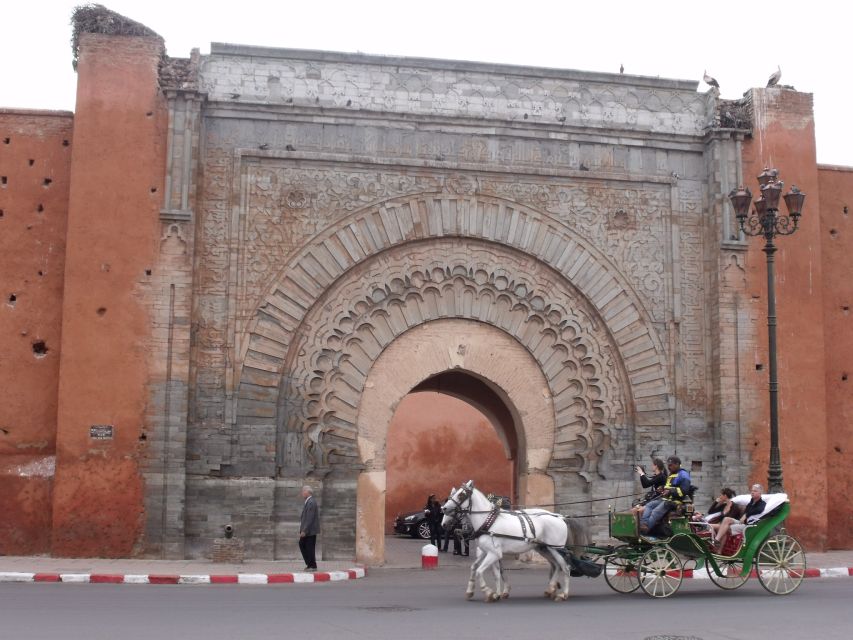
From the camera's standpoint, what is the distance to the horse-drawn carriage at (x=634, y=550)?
9.12 meters

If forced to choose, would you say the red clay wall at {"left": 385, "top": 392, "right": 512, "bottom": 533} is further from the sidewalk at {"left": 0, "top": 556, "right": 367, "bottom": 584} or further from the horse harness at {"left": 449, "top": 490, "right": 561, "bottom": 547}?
the horse harness at {"left": 449, "top": 490, "right": 561, "bottom": 547}

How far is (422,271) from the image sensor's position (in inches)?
517

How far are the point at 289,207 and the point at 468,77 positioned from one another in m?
2.87

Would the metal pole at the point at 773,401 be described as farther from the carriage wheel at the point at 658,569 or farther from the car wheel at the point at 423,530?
the car wheel at the point at 423,530

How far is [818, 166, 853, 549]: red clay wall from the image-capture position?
1407cm

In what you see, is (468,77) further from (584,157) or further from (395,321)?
(395,321)

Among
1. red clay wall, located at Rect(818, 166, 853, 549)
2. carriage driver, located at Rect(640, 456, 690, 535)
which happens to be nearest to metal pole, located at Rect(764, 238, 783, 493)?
carriage driver, located at Rect(640, 456, 690, 535)

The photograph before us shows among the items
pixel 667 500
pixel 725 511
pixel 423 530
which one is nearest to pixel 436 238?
pixel 667 500

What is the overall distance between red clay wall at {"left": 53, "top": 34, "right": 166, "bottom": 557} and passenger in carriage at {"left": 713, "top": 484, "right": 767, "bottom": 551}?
251 inches

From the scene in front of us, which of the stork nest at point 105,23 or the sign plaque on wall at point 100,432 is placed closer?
the sign plaque on wall at point 100,432

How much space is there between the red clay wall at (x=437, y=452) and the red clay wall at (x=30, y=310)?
429 inches

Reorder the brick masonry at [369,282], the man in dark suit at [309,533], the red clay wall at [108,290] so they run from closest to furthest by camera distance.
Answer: the man in dark suit at [309,533], the red clay wall at [108,290], the brick masonry at [369,282]

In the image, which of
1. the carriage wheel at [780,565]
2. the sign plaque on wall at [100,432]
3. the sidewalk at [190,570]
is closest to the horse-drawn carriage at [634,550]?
the carriage wheel at [780,565]

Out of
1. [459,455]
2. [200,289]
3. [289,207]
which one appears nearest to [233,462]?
[200,289]
